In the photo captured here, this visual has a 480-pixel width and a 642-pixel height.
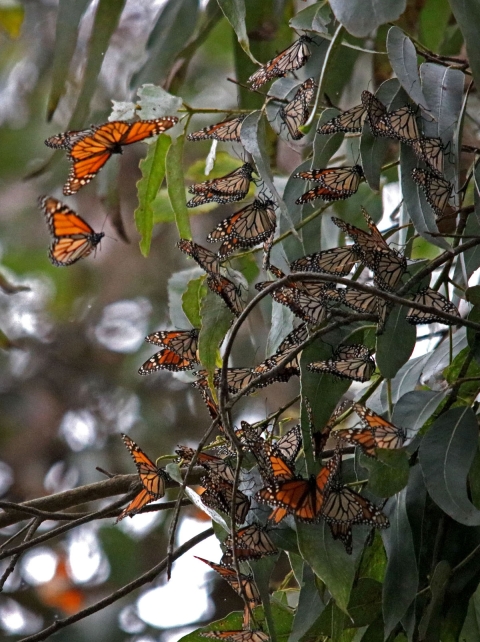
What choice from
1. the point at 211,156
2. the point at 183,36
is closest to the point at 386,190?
the point at 183,36

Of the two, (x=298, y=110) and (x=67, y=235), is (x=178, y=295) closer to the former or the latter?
(x=67, y=235)

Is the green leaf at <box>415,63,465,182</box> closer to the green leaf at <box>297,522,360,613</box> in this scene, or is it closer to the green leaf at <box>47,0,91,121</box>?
the green leaf at <box>297,522,360,613</box>

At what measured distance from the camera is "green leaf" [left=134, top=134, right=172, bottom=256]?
1050 mm

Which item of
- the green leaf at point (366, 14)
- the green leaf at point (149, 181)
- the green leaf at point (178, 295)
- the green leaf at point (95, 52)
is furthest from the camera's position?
the green leaf at point (95, 52)

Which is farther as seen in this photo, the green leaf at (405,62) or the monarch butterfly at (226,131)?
the monarch butterfly at (226,131)

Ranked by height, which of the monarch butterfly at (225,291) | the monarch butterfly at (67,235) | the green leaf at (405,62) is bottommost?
the monarch butterfly at (225,291)

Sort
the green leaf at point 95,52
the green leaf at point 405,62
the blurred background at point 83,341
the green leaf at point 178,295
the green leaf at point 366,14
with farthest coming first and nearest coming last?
1. the blurred background at point 83,341
2. the green leaf at point 95,52
3. the green leaf at point 178,295
4. the green leaf at point 405,62
5. the green leaf at point 366,14

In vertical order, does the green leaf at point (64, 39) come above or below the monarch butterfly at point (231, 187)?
above

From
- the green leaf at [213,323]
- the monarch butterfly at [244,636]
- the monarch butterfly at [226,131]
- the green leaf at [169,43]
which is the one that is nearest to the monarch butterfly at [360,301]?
the green leaf at [213,323]

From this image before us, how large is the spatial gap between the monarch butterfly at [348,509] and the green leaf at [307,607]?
0.34 feet

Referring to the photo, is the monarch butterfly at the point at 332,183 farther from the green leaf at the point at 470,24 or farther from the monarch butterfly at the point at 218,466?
the monarch butterfly at the point at 218,466

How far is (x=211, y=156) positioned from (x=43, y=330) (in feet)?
8.15

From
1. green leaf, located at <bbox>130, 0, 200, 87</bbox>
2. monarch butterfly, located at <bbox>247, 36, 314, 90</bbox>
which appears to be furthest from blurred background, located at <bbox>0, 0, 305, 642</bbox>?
monarch butterfly, located at <bbox>247, 36, 314, 90</bbox>

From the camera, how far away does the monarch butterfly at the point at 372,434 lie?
0.73m
